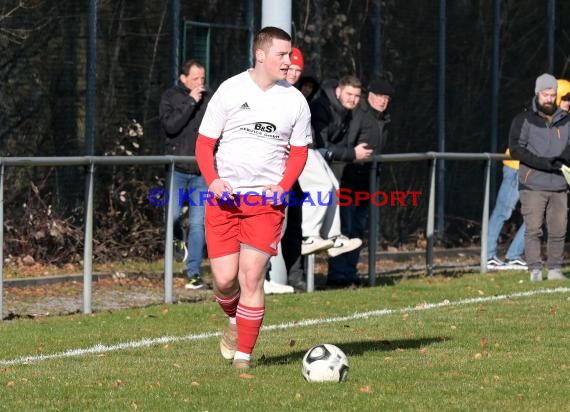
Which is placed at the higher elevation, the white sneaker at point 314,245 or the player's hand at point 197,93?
the player's hand at point 197,93

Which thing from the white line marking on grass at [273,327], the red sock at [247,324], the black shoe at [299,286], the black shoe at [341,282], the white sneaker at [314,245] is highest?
the red sock at [247,324]

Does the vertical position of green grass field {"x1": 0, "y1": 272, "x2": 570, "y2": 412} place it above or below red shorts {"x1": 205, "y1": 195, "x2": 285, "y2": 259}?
below

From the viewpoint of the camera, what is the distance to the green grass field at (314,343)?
7.82 m

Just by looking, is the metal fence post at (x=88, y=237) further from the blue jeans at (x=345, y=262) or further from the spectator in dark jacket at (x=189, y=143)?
the blue jeans at (x=345, y=262)

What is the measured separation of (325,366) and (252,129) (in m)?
1.47

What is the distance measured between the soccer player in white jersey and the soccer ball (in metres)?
0.56

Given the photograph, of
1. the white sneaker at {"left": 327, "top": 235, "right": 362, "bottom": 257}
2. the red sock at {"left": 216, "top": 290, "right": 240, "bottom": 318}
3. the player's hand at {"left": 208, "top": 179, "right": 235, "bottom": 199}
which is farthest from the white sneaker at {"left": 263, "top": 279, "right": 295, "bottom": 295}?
the player's hand at {"left": 208, "top": 179, "right": 235, "bottom": 199}

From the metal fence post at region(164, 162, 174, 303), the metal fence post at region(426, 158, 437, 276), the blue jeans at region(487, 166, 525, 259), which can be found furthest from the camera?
the blue jeans at region(487, 166, 525, 259)

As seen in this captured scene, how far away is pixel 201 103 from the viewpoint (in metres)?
14.6

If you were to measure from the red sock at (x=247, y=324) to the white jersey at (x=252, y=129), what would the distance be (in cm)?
69

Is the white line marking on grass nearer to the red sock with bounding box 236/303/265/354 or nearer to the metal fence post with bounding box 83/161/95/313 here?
the red sock with bounding box 236/303/265/354

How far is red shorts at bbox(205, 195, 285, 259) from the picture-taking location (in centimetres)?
886

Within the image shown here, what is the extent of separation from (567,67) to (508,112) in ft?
4.97

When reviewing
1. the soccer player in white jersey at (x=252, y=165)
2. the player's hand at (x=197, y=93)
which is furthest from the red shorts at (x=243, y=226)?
the player's hand at (x=197, y=93)
